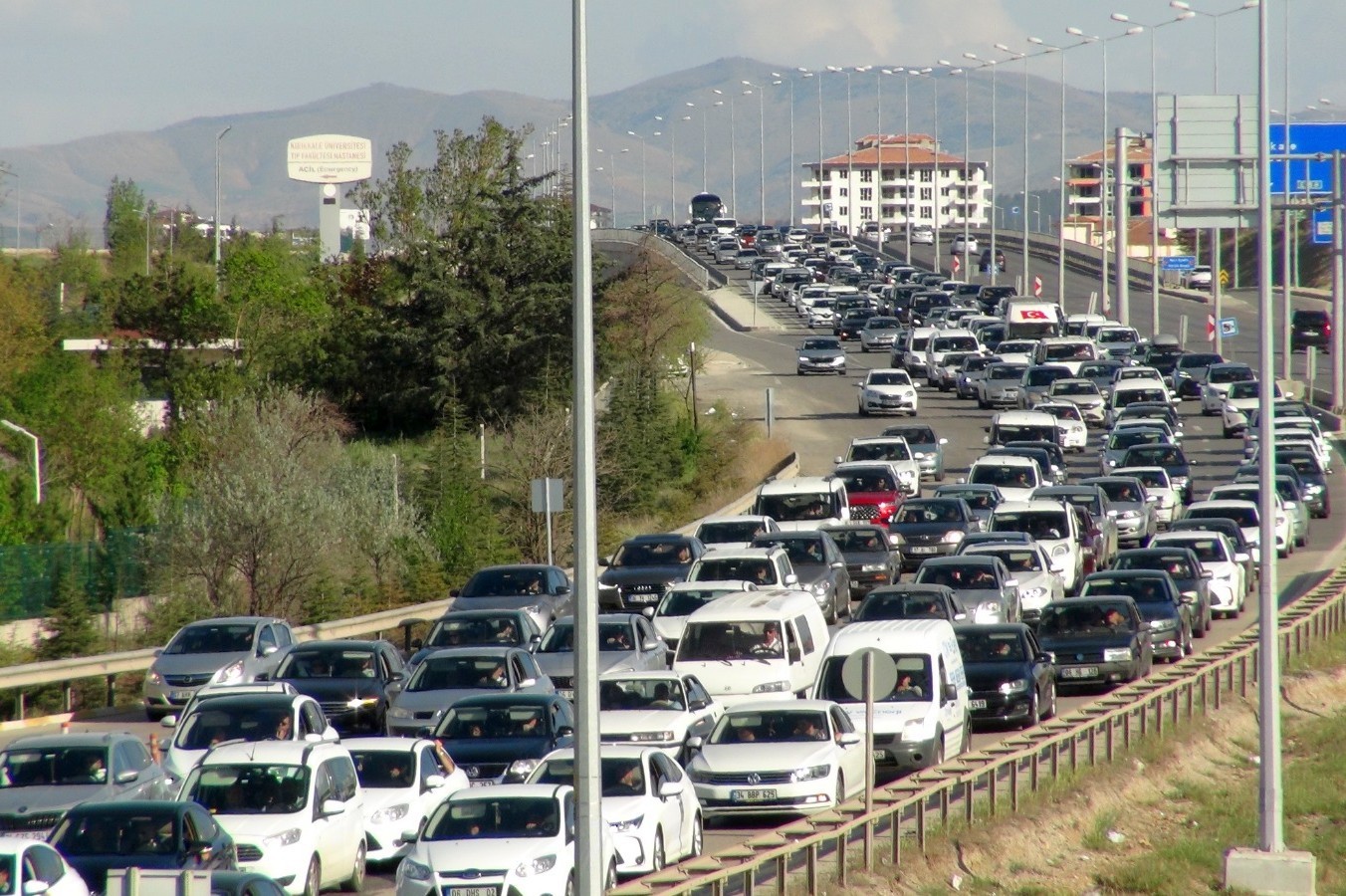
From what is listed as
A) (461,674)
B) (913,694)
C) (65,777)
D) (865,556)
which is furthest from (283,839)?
(865,556)

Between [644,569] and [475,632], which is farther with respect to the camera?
[644,569]

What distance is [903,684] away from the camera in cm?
2277

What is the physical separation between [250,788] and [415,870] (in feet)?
7.95

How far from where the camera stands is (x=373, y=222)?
8738cm

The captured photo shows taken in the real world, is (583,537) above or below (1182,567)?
above

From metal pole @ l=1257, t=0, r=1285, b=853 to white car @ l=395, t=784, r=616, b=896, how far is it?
7096 mm

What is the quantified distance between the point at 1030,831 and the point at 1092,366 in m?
49.2

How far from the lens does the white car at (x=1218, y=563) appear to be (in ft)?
115

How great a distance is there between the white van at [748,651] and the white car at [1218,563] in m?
11.0

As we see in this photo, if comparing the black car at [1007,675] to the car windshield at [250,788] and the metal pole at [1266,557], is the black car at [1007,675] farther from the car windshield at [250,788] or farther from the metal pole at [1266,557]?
the car windshield at [250,788]

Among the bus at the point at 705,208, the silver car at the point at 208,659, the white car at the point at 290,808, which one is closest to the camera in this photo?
the white car at the point at 290,808

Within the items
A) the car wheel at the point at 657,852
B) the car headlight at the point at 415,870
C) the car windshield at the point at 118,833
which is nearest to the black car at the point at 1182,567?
the car wheel at the point at 657,852

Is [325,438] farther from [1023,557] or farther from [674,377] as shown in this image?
[1023,557]

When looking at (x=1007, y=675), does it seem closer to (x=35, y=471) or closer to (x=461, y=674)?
(x=461, y=674)
